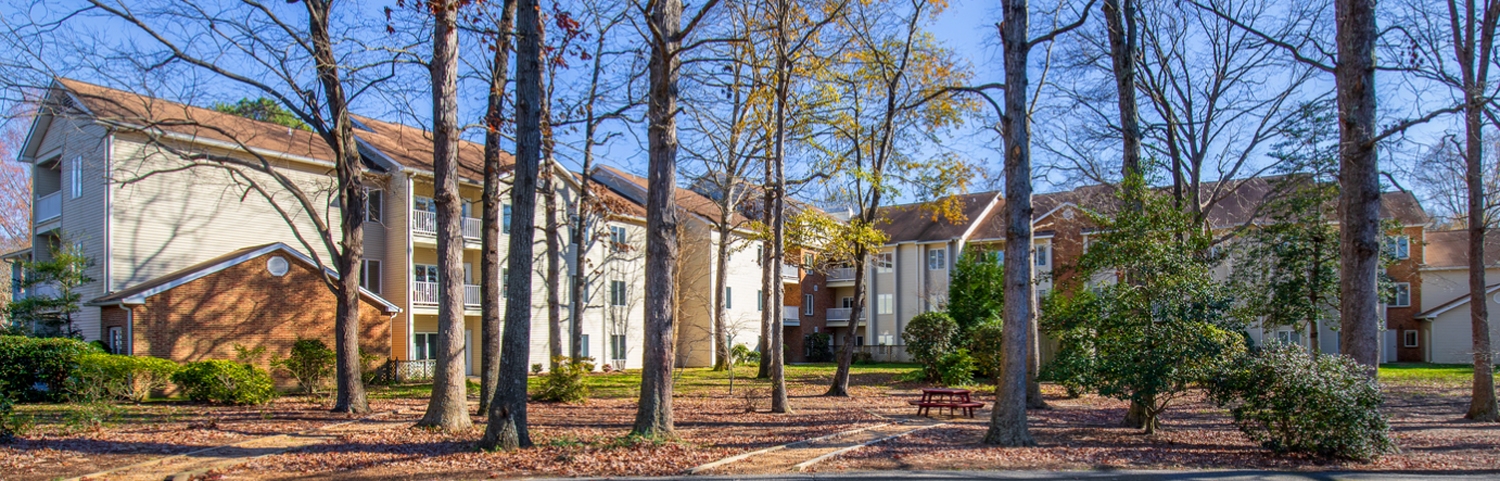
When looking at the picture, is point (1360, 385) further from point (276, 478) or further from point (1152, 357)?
point (276, 478)

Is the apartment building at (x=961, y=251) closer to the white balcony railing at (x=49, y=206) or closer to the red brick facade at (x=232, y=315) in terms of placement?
the red brick facade at (x=232, y=315)

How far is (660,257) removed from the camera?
506 inches

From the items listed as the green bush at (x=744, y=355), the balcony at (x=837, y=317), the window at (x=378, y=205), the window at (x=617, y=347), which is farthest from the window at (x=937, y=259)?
the window at (x=378, y=205)

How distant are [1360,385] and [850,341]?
1270 cm

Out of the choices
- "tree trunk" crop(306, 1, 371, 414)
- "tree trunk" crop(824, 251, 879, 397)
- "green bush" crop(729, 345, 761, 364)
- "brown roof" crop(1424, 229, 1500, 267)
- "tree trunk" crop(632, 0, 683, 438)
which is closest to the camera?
"tree trunk" crop(632, 0, 683, 438)

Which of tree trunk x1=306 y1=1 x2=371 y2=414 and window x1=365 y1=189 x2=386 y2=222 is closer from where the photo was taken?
tree trunk x1=306 y1=1 x2=371 y2=414

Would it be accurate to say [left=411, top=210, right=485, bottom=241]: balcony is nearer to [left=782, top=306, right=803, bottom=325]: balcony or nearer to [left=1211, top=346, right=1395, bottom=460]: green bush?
[left=782, top=306, right=803, bottom=325]: balcony

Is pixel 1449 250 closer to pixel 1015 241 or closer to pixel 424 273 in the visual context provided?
pixel 1015 241

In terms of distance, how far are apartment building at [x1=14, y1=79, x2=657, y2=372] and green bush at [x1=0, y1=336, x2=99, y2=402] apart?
6.68ft

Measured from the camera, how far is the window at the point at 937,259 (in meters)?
45.8

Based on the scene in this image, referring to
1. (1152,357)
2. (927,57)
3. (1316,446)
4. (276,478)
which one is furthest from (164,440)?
(927,57)

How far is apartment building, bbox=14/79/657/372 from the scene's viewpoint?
22328mm

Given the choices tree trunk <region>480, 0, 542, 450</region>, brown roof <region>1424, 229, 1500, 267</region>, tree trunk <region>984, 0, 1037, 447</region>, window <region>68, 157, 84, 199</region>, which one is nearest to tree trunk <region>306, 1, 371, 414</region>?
tree trunk <region>480, 0, 542, 450</region>

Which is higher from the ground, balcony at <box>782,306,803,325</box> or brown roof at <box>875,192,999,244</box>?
brown roof at <box>875,192,999,244</box>
